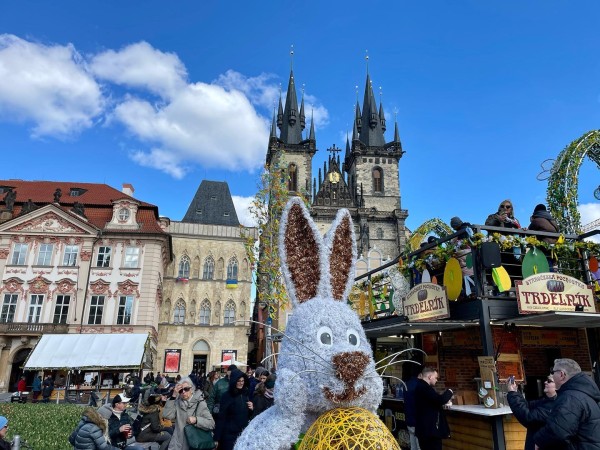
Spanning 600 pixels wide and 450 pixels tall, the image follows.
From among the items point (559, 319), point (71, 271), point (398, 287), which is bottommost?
point (559, 319)

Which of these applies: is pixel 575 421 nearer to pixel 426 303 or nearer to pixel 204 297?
pixel 426 303

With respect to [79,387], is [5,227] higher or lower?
higher

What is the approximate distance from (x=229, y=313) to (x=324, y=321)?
106 ft

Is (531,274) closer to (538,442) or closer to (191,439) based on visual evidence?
(538,442)

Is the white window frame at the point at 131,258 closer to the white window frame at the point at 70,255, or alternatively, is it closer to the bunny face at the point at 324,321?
the white window frame at the point at 70,255

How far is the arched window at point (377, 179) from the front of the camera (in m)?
51.3

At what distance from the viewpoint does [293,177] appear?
5066cm

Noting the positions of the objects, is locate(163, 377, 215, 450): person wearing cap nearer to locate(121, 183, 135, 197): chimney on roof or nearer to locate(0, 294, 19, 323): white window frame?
locate(0, 294, 19, 323): white window frame

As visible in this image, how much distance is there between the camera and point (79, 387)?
1867 centimetres

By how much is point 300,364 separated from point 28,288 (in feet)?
96.3

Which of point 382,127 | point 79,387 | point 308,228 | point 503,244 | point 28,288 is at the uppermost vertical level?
point 382,127

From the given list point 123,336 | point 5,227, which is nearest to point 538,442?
point 123,336

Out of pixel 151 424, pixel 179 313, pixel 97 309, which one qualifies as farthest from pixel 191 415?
pixel 179 313

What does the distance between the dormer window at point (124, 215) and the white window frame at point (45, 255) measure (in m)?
4.68
